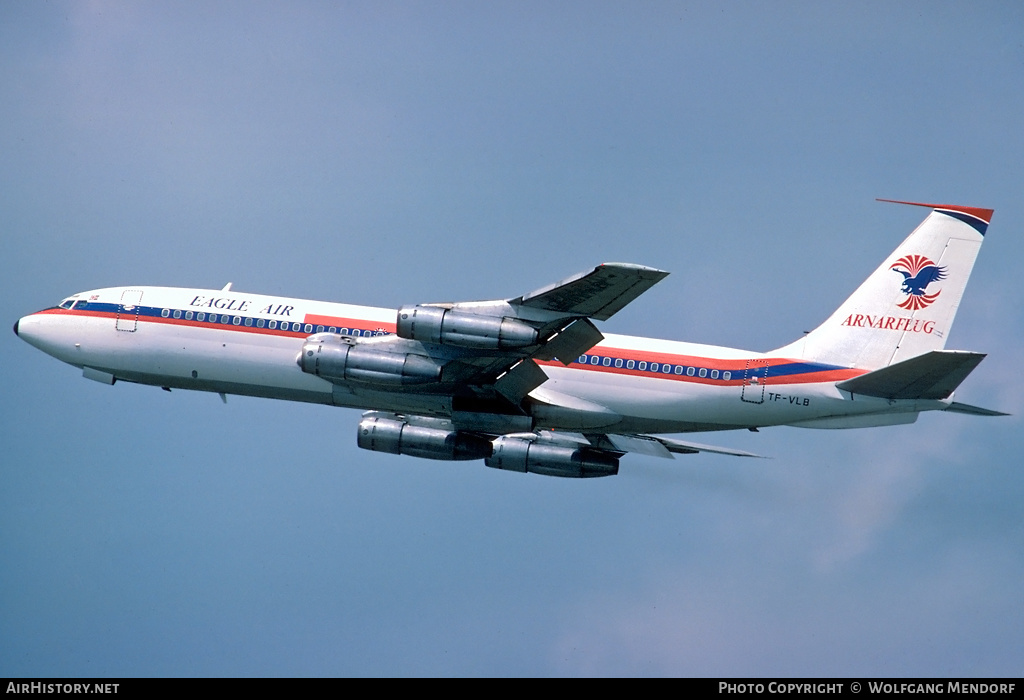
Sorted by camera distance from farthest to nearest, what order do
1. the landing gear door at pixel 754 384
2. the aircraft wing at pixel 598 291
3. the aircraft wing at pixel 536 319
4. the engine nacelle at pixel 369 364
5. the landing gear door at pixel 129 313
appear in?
1. the landing gear door at pixel 129 313
2. the landing gear door at pixel 754 384
3. the engine nacelle at pixel 369 364
4. the aircraft wing at pixel 536 319
5. the aircraft wing at pixel 598 291

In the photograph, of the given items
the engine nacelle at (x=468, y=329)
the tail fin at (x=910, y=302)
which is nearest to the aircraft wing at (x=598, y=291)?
the engine nacelle at (x=468, y=329)

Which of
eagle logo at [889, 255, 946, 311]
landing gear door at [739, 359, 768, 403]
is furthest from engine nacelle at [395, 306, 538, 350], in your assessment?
eagle logo at [889, 255, 946, 311]

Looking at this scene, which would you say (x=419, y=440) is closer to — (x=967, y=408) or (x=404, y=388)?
(x=404, y=388)

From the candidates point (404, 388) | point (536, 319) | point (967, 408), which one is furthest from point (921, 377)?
point (404, 388)

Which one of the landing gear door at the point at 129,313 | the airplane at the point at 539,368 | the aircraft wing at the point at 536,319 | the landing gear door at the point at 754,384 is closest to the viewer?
the aircraft wing at the point at 536,319

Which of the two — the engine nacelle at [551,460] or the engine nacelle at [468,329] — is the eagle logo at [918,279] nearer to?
the engine nacelle at [551,460]

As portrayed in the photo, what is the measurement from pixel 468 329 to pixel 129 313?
15422 mm

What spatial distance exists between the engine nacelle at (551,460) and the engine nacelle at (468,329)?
9.11m

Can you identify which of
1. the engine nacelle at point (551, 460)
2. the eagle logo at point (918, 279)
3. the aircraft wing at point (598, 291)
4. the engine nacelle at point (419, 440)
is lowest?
the engine nacelle at point (551, 460)

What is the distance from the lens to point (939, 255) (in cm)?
4659

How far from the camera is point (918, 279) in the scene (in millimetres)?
46594

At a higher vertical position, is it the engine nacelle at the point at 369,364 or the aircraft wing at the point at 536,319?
the aircraft wing at the point at 536,319

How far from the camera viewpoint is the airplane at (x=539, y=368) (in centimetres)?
4375
